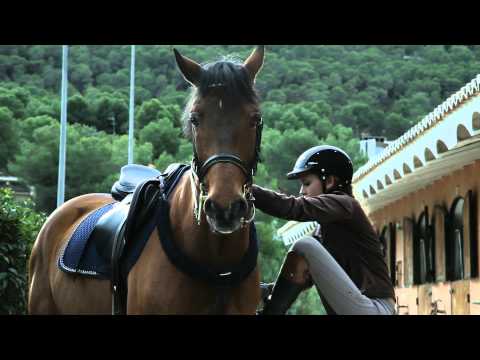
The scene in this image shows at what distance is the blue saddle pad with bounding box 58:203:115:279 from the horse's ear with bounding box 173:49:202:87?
1.54 metres

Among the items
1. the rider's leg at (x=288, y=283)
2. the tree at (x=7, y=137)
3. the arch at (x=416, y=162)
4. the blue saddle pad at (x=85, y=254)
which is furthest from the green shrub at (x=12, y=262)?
the tree at (x=7, y=137)

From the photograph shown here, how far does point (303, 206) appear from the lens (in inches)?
216

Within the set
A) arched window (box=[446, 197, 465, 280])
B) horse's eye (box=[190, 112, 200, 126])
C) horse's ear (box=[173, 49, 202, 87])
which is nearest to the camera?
horse's eye (box=[190, 112, 200, 126])

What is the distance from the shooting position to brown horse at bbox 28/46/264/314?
4797 millimetres

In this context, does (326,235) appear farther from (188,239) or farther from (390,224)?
(390,224)

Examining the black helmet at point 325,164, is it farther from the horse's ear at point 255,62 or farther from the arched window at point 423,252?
the arched window at point 423,252

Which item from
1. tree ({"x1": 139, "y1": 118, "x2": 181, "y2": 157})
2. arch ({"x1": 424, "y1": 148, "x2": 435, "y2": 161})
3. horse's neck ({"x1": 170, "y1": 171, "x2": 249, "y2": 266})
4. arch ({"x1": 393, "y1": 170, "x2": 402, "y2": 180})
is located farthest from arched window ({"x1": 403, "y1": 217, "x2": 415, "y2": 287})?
tree ({"x1": 139, "y1": 118, "x2": 181, "y2": 157})

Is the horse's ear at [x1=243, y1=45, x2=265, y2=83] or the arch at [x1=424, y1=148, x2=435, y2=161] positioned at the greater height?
the arch at [x1=424, y1=148, x2=435, y2=161]

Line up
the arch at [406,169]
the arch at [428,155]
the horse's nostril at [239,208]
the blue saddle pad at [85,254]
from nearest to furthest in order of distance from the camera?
the horse's nostril at [239,208] → the blue saddle pad at [85,254] → the arch at [428,155] → the arch at [406,169]

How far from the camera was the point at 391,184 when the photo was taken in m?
18.5

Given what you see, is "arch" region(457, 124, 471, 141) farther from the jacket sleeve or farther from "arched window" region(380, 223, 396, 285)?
"arched window" region(380, 223, 396, 285)

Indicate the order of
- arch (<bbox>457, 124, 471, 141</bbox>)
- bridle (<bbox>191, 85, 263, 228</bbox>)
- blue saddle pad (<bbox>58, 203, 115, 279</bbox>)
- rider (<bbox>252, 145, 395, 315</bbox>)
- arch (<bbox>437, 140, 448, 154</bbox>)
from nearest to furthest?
bridle (<bbox>191, 85, 263, 228</bbox>), rider (<bbox>252, 145, 395, 315</bbox>), blue saddle pad (<bbox>58, 203, 115, 279</bbox>), arch (<bbox>457, 124, 471, 141</bbox>), arch (<bbox>437, 140, 448, 154</bbox>)

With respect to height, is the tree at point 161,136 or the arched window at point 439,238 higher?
the tree at point 161,136

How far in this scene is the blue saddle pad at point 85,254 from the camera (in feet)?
20.9
